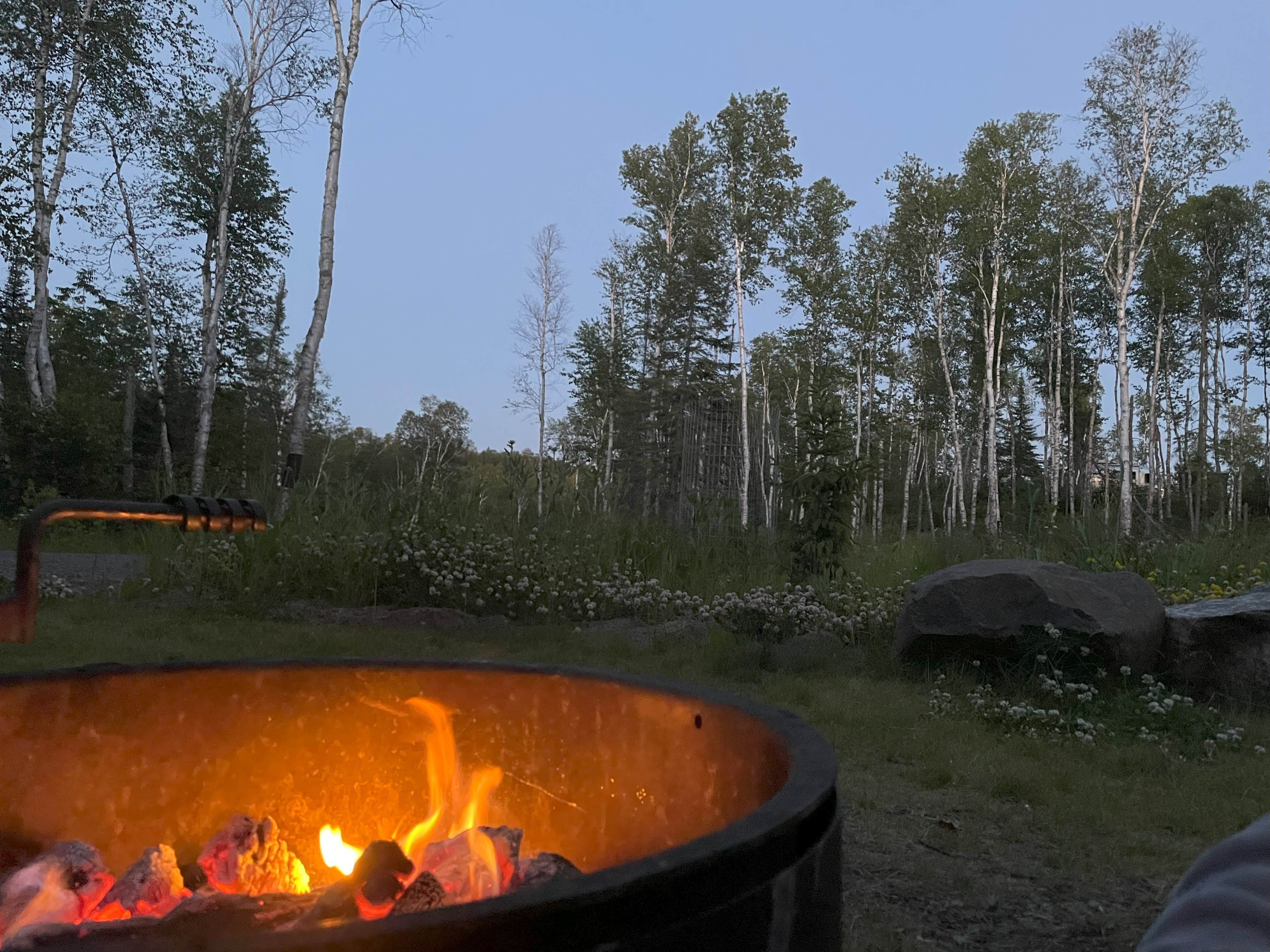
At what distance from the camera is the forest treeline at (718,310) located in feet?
41.2

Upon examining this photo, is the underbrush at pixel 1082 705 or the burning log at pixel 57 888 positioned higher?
the burning log at pixel 57 888

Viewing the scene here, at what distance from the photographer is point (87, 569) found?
716 centimetres

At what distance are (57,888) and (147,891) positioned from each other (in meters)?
0.12

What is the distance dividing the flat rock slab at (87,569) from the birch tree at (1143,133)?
677 inches

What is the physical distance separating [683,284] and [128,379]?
13951mm

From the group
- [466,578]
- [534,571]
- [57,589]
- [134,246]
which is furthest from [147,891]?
[134,246]

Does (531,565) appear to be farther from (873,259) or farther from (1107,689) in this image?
(873,259)

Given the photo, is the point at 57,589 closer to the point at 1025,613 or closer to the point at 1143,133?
the point at 1025,613

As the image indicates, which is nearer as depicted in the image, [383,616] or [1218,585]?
[383,616]

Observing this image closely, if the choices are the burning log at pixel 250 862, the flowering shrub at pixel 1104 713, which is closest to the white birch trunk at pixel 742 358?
the flowering shrub at pixel 1104 713

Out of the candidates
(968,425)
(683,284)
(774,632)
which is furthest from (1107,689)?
(968,425)

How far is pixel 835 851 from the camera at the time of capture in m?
0.93

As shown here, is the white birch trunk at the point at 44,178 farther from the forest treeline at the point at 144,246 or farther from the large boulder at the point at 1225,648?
the large boulder at the point at 1225,648

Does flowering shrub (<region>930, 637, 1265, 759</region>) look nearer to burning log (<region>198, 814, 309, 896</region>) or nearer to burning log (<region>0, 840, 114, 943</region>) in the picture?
burning log (<region>198, 814, 309, 896</region>)
